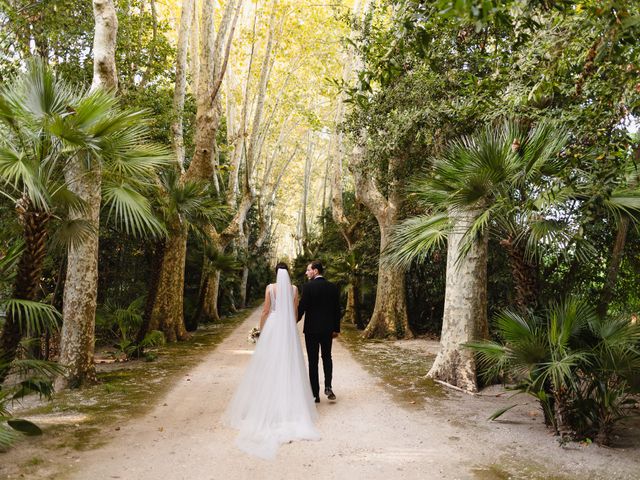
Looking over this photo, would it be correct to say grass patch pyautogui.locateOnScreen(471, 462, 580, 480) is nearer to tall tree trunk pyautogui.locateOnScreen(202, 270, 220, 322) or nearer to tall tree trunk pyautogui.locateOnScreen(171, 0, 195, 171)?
tall tree trunk pyautogui.locateOnScreen(171, 0, 195, 171)

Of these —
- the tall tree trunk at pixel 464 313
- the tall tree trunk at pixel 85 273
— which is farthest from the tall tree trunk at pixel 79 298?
the tall tree trunk at pixel 464 313

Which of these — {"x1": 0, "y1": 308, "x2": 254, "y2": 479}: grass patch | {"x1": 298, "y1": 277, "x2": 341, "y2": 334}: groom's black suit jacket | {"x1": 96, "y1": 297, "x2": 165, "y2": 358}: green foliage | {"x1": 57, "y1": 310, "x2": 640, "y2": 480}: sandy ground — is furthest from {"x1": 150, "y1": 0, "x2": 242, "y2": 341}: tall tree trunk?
{"x1": 57, "y1": 310, "x2": 640, "y2": 480}: sandy ground

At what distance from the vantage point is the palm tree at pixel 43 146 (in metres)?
5.66

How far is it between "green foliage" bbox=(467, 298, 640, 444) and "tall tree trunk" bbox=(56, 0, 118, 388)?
18.9 ft

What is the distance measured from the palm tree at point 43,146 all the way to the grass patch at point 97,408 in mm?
928

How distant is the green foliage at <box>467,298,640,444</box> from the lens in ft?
17.7

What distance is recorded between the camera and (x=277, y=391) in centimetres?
629

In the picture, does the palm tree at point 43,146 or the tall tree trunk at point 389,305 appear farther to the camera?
the tall tree trunk at point 389,305

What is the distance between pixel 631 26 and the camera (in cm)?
353

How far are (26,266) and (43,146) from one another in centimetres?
143

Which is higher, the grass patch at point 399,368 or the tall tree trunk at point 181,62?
the tall tree trunk at point 181,62

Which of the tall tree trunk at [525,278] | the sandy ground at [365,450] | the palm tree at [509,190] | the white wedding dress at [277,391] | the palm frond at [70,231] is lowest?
the sandy ground at [365,450]

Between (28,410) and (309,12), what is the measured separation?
2050 cm

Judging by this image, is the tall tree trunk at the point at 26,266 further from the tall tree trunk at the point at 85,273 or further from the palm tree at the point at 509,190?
the palm tree at the point at 509,190
